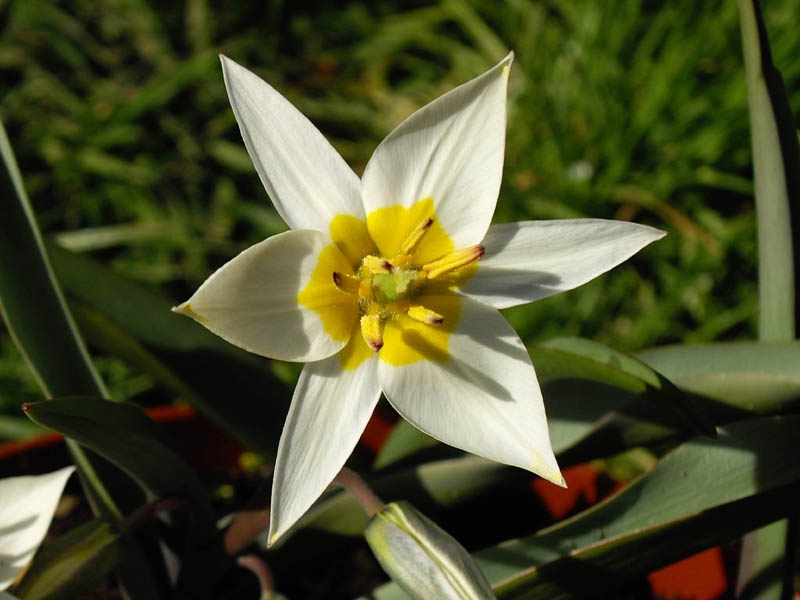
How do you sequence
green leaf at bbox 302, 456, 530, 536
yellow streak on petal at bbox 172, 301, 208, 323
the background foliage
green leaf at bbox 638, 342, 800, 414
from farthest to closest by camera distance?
the background foliage, green leaf at bbox 302, 456, 530, 536, green leaf at bbox 638, 342, 800, 414, yellow streak on petal at bbox 172, 301, 208, 323

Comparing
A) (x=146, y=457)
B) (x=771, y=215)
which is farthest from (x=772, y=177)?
(x=146, y=457)

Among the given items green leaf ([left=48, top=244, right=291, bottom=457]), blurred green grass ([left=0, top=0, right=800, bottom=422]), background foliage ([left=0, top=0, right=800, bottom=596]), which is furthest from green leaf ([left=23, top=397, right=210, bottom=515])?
blurred green grass ([left=0, top=0, right=800, bottom=422])

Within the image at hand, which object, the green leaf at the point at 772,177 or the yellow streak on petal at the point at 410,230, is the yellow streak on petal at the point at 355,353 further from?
the green leaf at the point at 772,177

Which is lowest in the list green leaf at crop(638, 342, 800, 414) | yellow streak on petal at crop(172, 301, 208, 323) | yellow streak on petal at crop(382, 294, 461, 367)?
green leaf at crop(638, 342, 800, 414)

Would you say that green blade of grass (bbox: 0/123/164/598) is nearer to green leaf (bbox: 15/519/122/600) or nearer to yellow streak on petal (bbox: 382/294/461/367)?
green leaf (bbox: 15/519/122/600)

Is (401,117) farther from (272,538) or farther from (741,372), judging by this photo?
(272,538)
